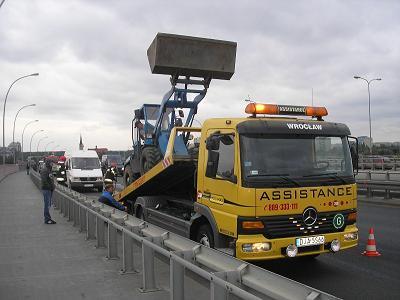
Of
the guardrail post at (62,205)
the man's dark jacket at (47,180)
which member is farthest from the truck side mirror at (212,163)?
the guardrail post at (62,205)

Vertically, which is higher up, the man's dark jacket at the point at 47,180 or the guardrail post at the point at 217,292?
the man's dark jacket at the point at 47,180

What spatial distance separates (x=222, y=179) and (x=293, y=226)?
1.18 metres

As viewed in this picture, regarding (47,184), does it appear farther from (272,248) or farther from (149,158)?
(272,248)

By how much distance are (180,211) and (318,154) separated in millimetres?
3764

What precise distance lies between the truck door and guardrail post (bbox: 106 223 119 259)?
168 centimetres

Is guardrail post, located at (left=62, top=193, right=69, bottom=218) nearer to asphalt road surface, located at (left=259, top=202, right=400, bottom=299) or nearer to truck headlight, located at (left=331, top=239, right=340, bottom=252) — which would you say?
asphalt road surface, located at (left=259, top=202, right=400, bottom=299)

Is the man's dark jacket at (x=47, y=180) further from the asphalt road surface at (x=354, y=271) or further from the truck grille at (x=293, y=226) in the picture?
the truck grille at (x=293, y=226)

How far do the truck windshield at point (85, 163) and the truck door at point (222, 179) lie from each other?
2147 cm

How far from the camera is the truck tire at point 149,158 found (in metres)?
11.2

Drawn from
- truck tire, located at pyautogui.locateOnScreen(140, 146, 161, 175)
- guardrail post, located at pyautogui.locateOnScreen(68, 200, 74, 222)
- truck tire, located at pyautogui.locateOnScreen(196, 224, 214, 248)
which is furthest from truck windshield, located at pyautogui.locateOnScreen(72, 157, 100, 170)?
truck tire, located at pyautogui.locateOnScreen(196, 224, 214, 248)

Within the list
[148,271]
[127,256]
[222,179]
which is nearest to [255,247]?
[222,179]

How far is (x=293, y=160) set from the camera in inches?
260

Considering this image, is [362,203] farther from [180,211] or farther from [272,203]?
[272,203]

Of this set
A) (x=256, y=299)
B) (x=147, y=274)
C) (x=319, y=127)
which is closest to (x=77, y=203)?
(x=147, y=274)
